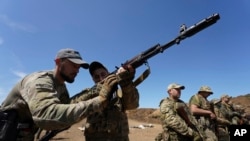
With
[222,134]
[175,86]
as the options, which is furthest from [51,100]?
[222,134]

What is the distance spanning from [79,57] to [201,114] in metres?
5.63

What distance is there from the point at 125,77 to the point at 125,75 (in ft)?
0.09

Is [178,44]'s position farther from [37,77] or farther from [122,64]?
[37,77]

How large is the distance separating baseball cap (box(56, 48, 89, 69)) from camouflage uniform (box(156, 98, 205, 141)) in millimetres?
3806

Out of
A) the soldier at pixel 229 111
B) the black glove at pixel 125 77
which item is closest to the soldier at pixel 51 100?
the black glove at pixel 125 77

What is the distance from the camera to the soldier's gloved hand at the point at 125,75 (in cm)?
387

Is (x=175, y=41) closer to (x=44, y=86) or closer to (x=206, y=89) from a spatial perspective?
(x=44, y=86)

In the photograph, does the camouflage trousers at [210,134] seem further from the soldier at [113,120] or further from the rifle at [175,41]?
the rifle at [175,41]

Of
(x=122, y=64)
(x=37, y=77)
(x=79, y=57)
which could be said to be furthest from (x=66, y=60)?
(x=122, y=64)

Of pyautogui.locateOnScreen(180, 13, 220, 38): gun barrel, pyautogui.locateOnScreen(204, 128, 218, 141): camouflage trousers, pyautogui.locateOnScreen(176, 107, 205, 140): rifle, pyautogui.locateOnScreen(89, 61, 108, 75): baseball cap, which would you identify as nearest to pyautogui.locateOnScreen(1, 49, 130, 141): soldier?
pyautogui.locateOnScreen(89, 61, 108, 75): baseball cap

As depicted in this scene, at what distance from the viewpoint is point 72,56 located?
3193 millimetres

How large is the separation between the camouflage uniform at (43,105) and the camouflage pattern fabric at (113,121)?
1.31 metres

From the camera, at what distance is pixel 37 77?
118 inches

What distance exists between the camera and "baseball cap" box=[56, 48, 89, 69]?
3140mm
